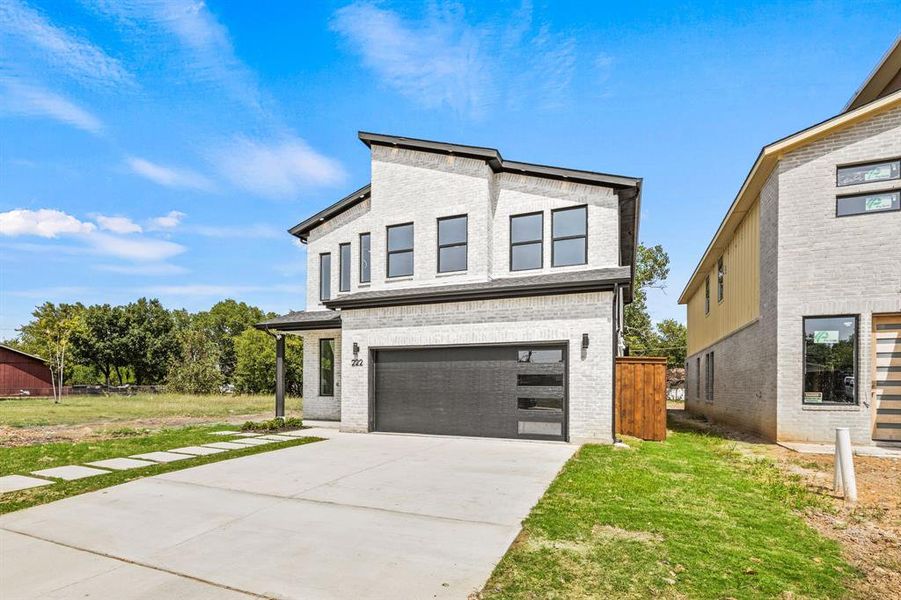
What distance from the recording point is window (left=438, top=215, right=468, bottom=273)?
44.3ft

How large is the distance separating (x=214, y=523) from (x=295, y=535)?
112cm

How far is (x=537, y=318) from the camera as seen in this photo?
11562mm

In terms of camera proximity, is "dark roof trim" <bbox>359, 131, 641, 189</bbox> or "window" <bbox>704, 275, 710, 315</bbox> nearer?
"dark roof trim" <bbox>359, 131, 641, 189</bbox>

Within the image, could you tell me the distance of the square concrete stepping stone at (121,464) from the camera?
27.6 ft

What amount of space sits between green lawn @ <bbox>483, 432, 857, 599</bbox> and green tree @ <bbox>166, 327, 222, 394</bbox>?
42.3 metres

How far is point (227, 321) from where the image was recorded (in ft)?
193

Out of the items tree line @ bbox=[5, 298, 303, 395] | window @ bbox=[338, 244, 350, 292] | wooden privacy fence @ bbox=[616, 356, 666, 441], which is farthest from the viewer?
tree line @ bbox=[5, 298, 303, 395]

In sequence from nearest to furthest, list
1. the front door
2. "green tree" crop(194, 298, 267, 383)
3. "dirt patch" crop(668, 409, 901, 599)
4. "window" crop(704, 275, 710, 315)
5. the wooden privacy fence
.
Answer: "dirt patch" crop(668, 409, 901, 599)
the front door
the wooden privacy fence
"window" crop(704, 275, 710, 315)
"green tree" crop(194, 298, 267, 383)

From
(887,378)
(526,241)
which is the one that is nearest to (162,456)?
(526,241)

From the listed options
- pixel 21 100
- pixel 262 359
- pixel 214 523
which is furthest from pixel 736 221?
pixel 262 359

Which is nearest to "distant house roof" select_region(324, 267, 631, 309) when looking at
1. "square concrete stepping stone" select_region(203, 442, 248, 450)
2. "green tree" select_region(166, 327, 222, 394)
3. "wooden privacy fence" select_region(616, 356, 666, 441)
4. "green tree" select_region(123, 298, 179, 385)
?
"wooden privacy fence" select_region(616, 356, 666, 441)

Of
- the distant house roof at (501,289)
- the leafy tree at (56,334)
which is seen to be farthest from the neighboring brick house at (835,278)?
the leafy tree at (56,334)

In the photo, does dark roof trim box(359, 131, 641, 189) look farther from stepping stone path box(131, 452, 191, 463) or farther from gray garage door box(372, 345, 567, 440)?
stepping stone path box(131, 452, 191, 463)

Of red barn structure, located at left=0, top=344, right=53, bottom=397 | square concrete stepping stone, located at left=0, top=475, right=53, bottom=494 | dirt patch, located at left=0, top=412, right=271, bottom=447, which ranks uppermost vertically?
square concrete stepping stone, located at left=0, top=475, right=53, bottom=494
